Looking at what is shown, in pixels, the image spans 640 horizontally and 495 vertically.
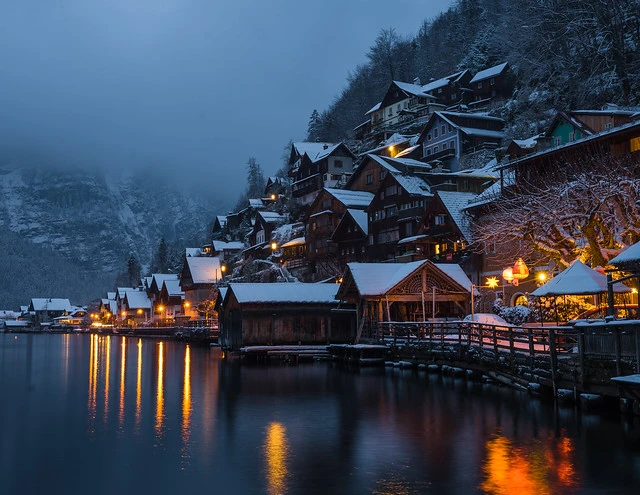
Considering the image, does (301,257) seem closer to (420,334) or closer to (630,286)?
(420,334)

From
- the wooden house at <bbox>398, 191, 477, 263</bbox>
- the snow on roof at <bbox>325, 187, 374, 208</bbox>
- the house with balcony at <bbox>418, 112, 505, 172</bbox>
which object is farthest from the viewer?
the house with balcony at <bbox>418, 112, 505, 172</bbox>

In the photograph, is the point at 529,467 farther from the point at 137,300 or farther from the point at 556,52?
the point at 137,300

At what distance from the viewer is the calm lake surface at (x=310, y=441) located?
14773 millimetres

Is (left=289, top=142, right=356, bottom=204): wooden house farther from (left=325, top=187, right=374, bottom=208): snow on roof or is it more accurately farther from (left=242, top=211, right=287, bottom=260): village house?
(left=325, top=187, right=374, bottom=208): snow on roof

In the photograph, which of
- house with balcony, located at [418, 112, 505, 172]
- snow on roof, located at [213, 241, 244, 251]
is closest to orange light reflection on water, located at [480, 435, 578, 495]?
house with balcony, located at [418, 112, 505, 172]

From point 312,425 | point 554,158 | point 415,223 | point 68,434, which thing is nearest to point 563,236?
point 554,158

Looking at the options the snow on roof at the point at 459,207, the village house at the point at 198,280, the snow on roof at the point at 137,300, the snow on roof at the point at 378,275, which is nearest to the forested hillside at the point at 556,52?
the snow on roof at the point at 459,207

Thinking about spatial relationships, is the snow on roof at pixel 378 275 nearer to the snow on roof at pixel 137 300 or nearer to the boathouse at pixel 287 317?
the boathouse at pixel 287 317

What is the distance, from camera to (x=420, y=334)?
1614 inches

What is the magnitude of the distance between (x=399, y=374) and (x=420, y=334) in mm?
3820

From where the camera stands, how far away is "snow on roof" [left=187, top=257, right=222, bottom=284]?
357 feet

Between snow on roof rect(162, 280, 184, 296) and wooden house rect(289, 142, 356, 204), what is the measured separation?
84.8 ft

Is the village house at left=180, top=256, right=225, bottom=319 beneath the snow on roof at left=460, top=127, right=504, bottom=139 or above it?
beneath

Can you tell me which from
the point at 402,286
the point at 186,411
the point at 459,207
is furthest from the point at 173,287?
the point at 186,411
